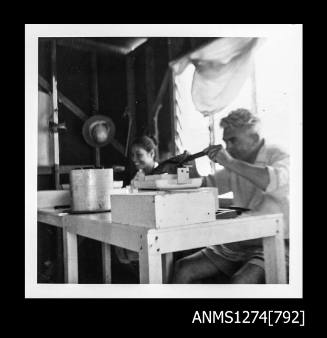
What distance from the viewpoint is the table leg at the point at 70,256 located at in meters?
1.69

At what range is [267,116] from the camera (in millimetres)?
1898

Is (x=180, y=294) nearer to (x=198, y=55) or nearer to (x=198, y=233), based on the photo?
(x=198, y=233)

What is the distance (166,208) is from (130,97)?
5.71ft

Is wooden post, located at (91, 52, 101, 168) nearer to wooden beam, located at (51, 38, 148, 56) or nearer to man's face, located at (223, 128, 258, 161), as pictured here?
wooden beam, located at (51, 38, 148, 56)

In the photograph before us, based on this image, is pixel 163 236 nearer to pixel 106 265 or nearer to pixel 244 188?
pixel 244 188

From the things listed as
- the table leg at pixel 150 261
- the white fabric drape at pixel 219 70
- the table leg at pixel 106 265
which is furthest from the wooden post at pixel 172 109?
the table leg at pixel 150 261

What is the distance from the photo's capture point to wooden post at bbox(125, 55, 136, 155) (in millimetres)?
2465

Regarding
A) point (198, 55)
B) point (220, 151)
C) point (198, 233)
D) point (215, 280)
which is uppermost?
point (198, 55)

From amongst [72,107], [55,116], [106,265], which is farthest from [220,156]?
[72,107]

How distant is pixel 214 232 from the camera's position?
4.32 ft

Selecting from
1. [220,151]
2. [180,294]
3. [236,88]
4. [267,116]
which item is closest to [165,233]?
[180,294]

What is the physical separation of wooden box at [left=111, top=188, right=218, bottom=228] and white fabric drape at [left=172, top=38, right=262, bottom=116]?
2.88ft

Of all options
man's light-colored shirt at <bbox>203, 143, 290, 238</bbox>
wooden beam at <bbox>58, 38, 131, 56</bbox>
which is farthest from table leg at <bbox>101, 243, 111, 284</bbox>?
wooden beam at <bbox>58, 38, 131, 56</bbox>

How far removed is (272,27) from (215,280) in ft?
4.23
